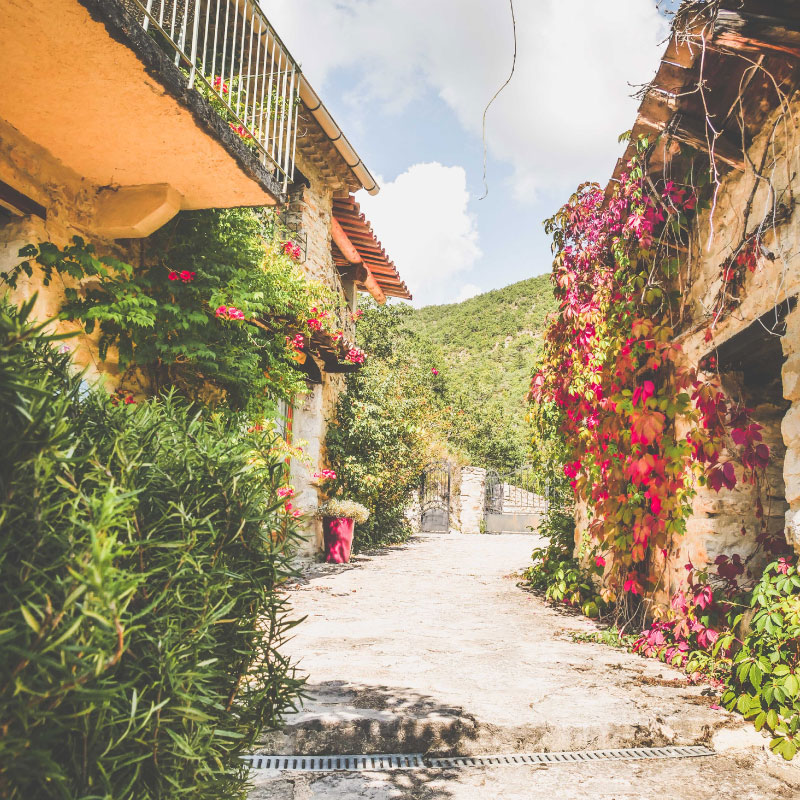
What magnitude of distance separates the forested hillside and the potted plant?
2.89 m

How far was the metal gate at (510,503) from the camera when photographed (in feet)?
56.1

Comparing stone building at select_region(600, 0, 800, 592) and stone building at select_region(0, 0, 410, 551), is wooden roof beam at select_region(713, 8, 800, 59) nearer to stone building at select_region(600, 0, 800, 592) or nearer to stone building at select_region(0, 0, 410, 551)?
stone building at select_region(600, 0, 800, 592)

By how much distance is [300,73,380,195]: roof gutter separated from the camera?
6477 millimetres

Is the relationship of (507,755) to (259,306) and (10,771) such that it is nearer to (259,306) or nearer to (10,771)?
(10,771)

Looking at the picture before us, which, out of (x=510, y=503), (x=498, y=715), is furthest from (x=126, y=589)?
(x=510, y=503)

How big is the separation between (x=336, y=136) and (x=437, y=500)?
38.3ft

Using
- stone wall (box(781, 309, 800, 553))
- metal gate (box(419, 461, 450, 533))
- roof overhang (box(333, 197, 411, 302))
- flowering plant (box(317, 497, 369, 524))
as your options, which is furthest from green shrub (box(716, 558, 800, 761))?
metal gate (box(419, 461, 450, 533))

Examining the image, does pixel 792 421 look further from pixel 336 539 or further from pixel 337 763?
pixel 336 539

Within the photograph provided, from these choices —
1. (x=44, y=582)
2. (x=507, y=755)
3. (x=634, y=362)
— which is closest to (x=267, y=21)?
(x=634, y=362)

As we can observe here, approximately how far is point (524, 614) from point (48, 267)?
452 cm

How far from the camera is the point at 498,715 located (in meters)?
2.60

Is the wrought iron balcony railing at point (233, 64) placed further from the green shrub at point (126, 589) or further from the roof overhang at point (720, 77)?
the green shrub at point (126, 589)

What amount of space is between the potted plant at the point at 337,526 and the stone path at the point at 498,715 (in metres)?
3.46

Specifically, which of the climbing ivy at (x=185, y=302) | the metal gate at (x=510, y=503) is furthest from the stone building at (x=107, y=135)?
the metal gate at (x=510, y=503)
